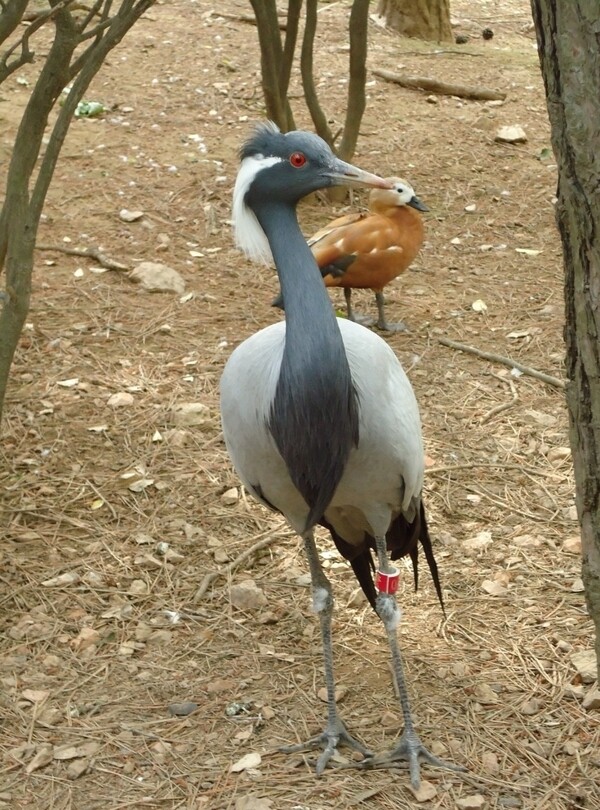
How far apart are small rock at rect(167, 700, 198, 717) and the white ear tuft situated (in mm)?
1643

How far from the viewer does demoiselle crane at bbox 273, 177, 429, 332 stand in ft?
19.4

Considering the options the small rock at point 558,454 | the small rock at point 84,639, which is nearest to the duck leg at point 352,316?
the small rock at point 558,454

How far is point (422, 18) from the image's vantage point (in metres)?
11.1

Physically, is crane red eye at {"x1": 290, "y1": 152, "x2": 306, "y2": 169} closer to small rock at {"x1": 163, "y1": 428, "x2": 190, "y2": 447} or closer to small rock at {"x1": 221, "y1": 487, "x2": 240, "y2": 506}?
small rock at {"x1": 221, "y1": 487, "x2": 240, "y2": 506}

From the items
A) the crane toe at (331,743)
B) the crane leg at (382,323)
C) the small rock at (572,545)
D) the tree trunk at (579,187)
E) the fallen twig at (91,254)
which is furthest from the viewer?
the fallen twig at (91,254)

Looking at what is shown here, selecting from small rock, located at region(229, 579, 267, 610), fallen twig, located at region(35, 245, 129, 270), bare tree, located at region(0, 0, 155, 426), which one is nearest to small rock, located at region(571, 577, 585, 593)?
small rock, located at region(229, 579, 267, 610)

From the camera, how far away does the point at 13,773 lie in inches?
131

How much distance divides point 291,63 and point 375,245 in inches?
88.2

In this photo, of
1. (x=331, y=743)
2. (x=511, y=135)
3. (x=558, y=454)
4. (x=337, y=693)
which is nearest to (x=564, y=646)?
(x=337, y=693)

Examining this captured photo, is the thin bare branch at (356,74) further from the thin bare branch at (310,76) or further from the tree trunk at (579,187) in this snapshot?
the tree trunk at (579,187)

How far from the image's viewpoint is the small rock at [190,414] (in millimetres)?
5328

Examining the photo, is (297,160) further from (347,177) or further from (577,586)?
(577,586)

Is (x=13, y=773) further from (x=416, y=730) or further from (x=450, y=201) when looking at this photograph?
(x=450, y=201)

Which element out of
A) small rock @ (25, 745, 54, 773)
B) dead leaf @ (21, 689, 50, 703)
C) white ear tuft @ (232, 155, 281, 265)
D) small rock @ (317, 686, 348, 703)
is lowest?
small rock @ (317, 686, 348, 703)
